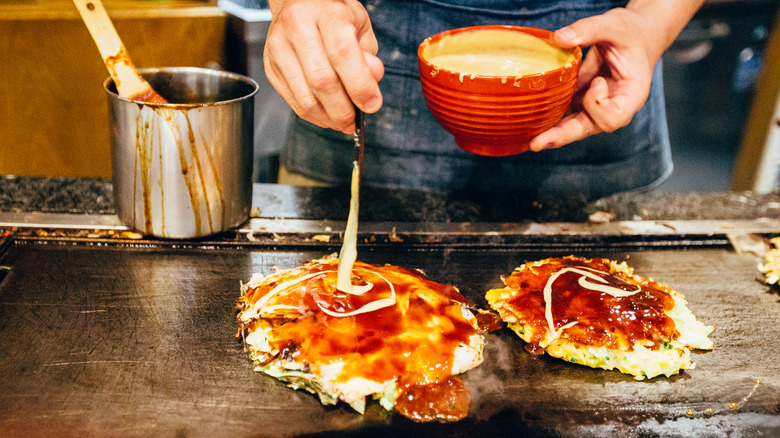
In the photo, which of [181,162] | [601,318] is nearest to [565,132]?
[601,318]

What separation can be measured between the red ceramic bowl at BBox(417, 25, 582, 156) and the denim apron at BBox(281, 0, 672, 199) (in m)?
0.60

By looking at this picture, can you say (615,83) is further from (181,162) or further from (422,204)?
(181,162)

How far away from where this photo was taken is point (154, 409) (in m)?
1.31

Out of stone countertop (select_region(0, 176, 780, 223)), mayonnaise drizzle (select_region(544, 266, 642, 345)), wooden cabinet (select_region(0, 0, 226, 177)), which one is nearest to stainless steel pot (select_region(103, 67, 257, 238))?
stone countertop (select_region(0, 176, 780, 223))

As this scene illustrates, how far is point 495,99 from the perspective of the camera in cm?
140

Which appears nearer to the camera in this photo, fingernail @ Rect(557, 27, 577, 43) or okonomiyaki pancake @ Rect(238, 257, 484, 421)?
okonomiyaki pancake @ Rect(238, 257, 484, 421)

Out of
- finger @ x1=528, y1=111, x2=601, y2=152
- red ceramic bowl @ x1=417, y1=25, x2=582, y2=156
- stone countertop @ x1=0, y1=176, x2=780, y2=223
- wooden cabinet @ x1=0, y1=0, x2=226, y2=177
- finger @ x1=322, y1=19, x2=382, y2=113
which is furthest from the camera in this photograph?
wooden cabinet @ x1=0, y1=0, x2=226, y2=177

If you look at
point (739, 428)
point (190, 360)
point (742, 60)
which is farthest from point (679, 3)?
point (742, 60)

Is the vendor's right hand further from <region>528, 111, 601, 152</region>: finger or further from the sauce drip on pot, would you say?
<region>528, 111, 601, 152</region>: finger

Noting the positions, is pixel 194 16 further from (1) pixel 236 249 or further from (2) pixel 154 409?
(2) pixel 154 409

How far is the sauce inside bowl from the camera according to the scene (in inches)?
63.1

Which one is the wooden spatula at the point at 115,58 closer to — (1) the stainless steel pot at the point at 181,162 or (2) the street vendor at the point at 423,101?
(1) the stainless steel pot at the point at 181,162

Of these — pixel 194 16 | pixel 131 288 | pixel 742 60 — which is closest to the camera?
pixel 131 288

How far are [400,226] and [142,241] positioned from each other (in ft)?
2.81
